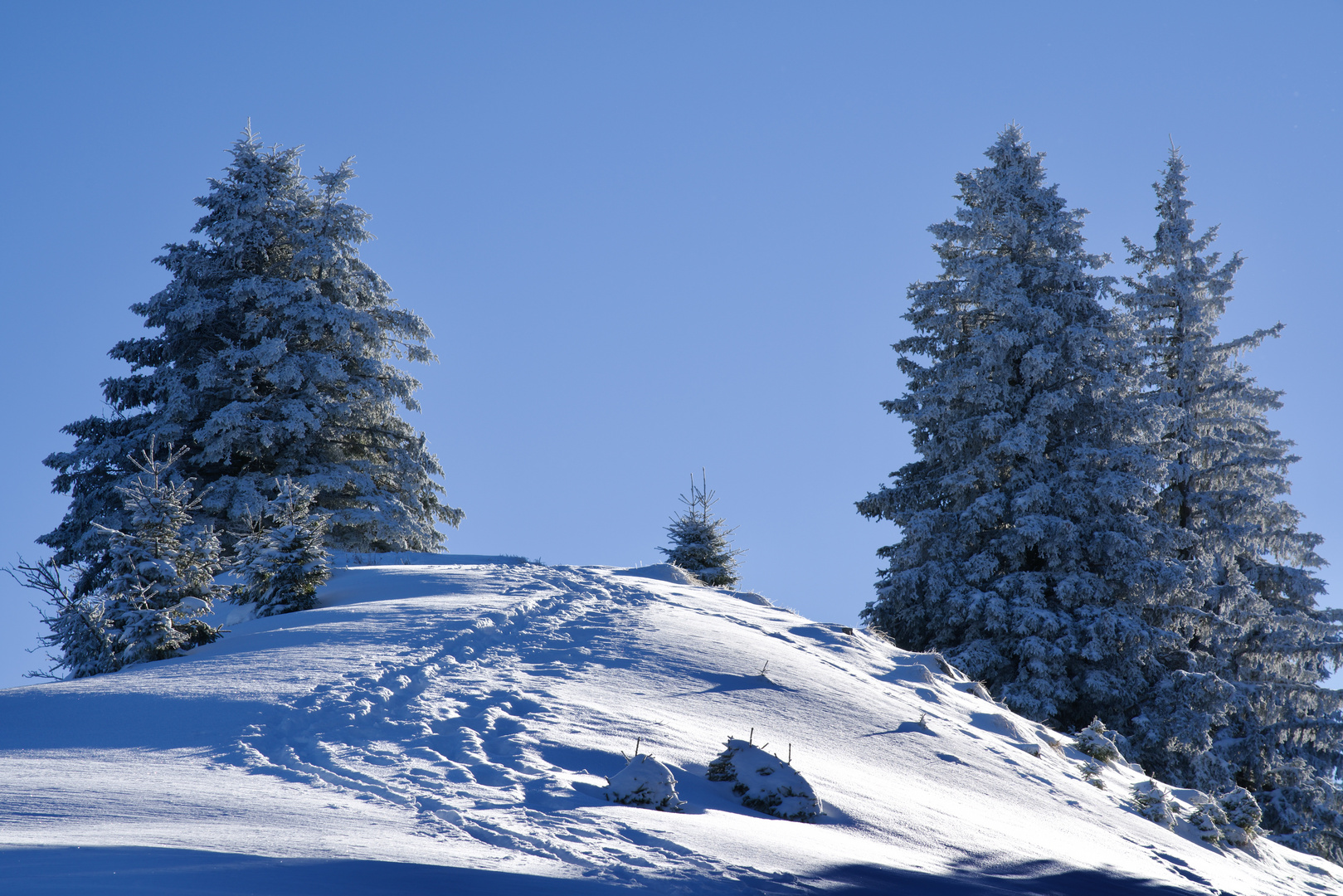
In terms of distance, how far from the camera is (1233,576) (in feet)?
64.3

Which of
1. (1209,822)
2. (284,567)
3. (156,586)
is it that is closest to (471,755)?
(156,586)

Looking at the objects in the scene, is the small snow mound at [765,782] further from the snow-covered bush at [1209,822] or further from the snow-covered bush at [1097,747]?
the snow-covered bush at [1097,747]

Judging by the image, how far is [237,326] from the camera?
853 inches

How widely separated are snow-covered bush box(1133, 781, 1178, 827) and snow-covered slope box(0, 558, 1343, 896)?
0.30 m

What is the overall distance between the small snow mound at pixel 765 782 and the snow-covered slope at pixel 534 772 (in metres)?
0.12

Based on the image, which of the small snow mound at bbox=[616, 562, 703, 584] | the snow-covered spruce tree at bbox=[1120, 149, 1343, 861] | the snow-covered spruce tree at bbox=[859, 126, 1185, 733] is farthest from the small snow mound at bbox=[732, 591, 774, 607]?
the snow-covered spruce tree at bbox=[1120, 149, 1343, 861]

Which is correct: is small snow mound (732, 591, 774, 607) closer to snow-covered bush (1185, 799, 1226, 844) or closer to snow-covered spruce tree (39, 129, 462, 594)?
snow-covered bush (1185, 799, 1226, 844)

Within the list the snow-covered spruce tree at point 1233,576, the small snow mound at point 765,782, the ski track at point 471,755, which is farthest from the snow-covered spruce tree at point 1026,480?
the small snow mound at point 765,782

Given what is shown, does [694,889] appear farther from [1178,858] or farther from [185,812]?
[1178,858]

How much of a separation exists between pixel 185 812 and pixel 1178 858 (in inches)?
295

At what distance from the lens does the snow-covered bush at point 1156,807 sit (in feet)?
31.2

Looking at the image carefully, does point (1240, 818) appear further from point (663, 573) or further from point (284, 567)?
point (284, 567)

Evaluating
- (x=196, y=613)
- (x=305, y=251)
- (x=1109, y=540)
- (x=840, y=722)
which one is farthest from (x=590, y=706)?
(x=305, y=251)

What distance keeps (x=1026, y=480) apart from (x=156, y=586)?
15054mm
